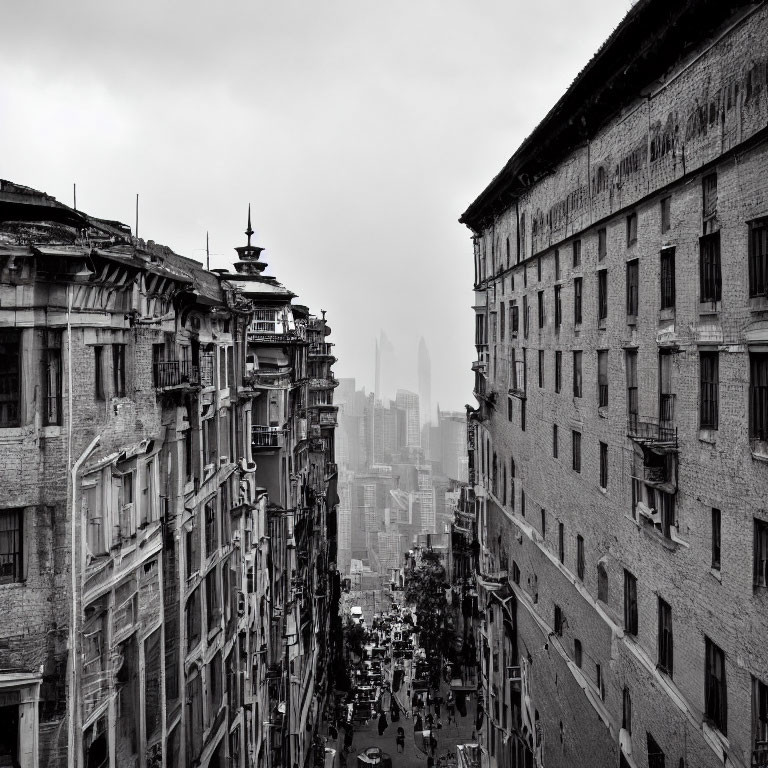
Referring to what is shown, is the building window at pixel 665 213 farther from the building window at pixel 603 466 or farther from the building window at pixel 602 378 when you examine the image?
the building window at pixel 603 466

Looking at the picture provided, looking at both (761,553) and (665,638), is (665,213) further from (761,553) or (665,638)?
(665,638)

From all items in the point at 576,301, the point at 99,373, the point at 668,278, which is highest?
the point at 576,301

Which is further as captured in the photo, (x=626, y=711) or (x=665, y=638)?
(x=626, y=711)

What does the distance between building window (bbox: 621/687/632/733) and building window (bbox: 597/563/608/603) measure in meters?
2.71

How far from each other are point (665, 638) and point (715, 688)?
9.95ft

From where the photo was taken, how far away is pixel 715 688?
17266mm

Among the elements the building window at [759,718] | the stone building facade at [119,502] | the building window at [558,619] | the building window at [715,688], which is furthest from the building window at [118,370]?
the building window at [558,619]

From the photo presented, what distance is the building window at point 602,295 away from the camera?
80.7 ft

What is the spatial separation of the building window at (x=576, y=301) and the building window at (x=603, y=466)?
444cm

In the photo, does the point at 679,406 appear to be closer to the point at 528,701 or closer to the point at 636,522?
Result: the point at 636,522

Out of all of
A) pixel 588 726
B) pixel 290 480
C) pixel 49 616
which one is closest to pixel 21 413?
pixel 49 616

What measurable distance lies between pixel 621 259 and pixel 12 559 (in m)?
16.1

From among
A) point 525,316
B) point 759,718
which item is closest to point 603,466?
point 759,718

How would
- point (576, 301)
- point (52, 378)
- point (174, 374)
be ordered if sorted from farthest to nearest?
point (576, 301)
point (174, 374)
point (52, 378)
